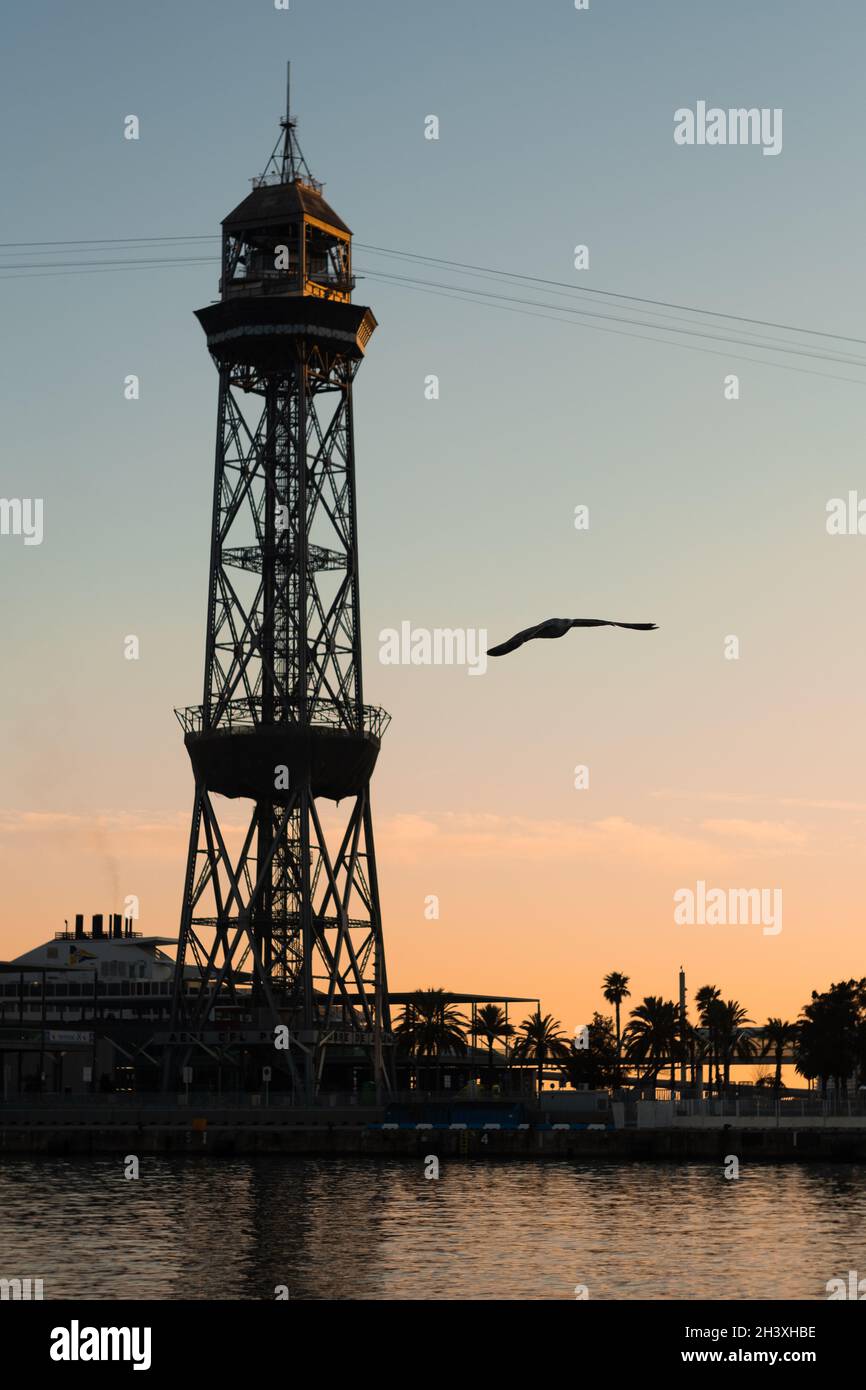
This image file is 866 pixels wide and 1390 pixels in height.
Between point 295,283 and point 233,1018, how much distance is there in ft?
162

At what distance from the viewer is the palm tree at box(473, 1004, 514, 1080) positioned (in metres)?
159

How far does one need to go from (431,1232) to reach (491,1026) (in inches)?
4153

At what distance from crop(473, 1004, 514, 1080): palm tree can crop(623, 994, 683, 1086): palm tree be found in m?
12.8

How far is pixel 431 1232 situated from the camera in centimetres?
7256

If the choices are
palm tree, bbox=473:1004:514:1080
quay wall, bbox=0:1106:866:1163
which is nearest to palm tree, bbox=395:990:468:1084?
palm tree, bbox=473:1004:514:1080

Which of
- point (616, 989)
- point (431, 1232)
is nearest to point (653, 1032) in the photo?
point (616, 989)

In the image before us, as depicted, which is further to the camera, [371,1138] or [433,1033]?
[433,1033]

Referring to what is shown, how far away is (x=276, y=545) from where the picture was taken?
139m

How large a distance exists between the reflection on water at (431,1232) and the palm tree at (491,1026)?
52.7 meters

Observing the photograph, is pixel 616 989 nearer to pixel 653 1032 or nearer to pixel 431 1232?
pixel 653 1032

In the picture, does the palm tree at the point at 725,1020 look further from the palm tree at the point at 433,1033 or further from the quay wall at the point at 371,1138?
the quay wall at the point at 371,1138

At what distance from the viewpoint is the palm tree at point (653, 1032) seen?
187 meters

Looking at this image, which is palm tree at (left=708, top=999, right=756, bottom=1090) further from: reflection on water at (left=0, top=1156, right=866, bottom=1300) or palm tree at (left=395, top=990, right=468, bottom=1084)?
reflection on water at (left=0, top=1156, right=866, bottom=1300)
